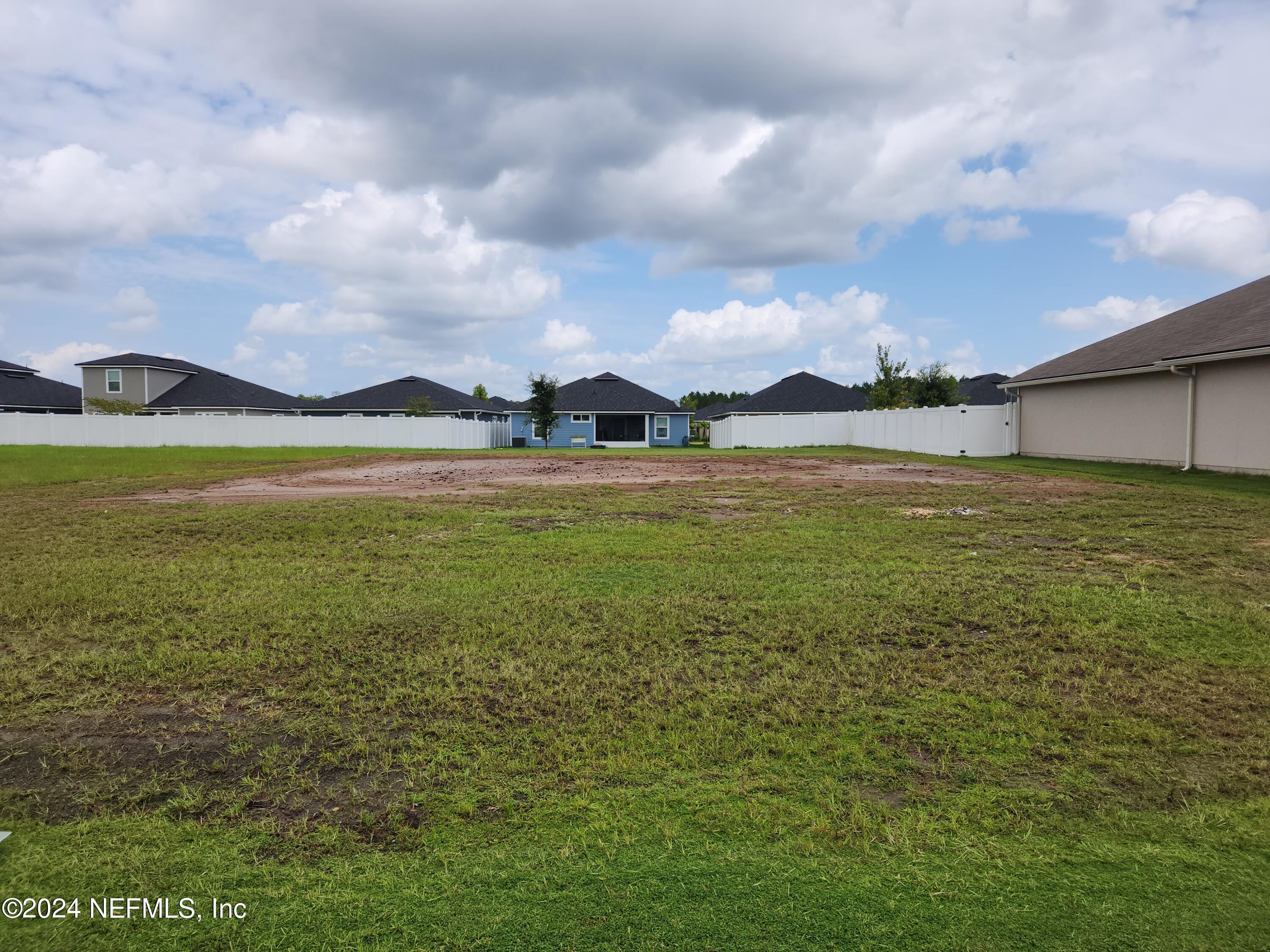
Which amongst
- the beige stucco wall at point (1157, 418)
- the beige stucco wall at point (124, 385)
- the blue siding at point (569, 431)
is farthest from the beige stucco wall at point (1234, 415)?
the beige stucco wall at point (124, 385)

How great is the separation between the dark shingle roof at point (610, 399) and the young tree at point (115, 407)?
2387 centimetres

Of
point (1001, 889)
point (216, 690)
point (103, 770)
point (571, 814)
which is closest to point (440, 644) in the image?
point (216, 690)

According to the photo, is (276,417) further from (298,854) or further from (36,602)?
(298,854)

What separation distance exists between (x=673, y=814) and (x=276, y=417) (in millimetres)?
37161

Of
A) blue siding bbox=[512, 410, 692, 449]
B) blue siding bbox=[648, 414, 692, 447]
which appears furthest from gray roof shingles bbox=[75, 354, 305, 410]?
blue siding bbox=[648, 414, 692, 447]

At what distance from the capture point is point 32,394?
152ft

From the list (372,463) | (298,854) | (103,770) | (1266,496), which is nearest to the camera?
(298,854)

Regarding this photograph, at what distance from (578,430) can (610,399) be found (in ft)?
10.4

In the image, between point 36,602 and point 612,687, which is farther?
point 36,602

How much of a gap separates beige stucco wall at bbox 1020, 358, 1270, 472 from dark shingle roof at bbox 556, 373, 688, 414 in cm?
2765

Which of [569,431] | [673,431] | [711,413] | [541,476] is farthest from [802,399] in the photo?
[541,476]

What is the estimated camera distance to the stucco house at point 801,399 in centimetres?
4847

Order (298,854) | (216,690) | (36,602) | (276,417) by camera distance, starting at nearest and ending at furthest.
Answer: (298,854)
(216,690)
(36,602)
(276,417)

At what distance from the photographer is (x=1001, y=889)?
2486 mm
